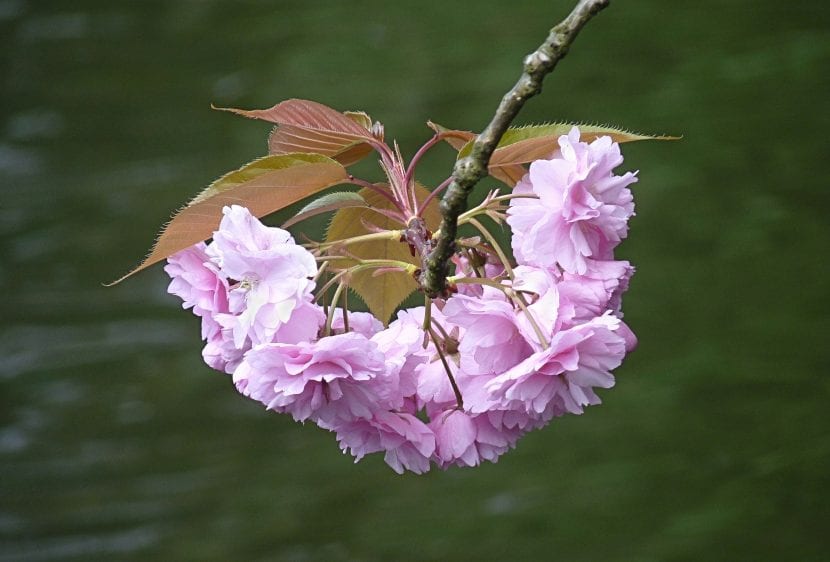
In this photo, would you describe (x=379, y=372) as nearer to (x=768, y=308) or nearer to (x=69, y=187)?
(x=768, y=308)

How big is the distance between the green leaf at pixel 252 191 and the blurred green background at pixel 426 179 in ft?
6.34

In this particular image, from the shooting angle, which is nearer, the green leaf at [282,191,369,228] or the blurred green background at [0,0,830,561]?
the green leaf at [282,191,369,228]

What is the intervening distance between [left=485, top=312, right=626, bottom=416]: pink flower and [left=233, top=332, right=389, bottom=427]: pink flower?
68 mm

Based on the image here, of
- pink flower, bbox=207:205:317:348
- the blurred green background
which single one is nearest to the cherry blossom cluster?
pink flower, bbox=207:205:317:348

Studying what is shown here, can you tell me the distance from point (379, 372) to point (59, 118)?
7.57ft

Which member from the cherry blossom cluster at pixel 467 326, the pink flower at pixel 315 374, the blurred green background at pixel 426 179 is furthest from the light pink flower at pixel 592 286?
the blurred green background at pixel 426 179

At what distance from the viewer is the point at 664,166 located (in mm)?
2500

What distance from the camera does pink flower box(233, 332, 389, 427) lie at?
22.5 inches

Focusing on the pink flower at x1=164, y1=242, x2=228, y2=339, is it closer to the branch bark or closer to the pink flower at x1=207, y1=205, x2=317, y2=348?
the pink flower at x1=207, y1=205, x2=317, y2=348

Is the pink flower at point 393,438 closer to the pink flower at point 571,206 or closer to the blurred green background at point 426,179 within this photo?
the pink flower at point 571,206

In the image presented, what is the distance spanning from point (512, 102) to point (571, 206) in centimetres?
13

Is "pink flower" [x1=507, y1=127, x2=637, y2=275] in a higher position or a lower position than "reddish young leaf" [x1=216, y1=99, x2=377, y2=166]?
lower

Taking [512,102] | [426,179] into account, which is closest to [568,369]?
[512,102]

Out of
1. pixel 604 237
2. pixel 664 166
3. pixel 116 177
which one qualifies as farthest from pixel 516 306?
pixel 116 177
